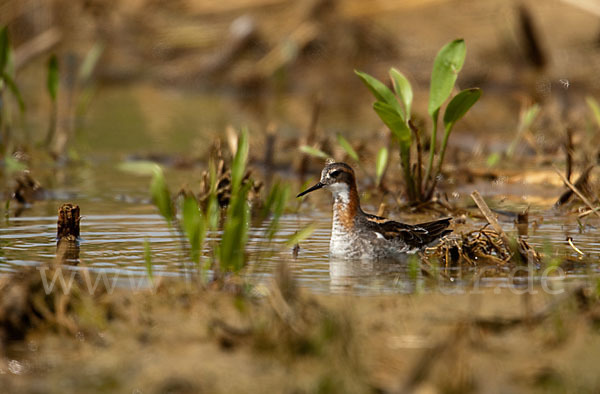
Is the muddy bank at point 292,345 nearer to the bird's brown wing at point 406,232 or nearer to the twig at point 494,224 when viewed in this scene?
the twig at point 494,224

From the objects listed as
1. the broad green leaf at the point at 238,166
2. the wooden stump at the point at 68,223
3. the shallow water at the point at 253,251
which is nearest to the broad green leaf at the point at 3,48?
the shallow water at the point at 253,251

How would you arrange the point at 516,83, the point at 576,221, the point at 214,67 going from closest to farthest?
the point at 576,221, the point at 516,83, the point at 214,67

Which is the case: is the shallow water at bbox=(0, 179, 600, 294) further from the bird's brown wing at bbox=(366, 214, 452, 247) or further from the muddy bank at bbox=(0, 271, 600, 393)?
the muddy bank at bbox=(0, 271, 600, 393)

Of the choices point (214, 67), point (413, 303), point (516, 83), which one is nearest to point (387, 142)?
point (413, 303)

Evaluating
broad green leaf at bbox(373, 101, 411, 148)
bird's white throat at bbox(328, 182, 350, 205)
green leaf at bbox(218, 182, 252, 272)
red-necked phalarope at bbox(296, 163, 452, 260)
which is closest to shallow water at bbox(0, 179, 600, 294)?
red-necked phalarope at bbox(296, 163, 452, 260)

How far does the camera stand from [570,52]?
21.0 metres

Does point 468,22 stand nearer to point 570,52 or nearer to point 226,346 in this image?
point 570,52

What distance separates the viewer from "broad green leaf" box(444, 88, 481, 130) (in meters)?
7.67

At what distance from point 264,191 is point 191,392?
648cm

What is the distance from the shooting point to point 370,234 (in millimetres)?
7266

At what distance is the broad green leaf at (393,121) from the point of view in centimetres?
759

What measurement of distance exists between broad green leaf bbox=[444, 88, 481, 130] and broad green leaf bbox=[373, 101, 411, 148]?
1.11 ft

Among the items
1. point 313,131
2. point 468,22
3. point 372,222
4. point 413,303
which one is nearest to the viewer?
point 413,303

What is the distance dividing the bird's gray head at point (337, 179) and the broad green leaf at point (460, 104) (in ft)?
3.09
